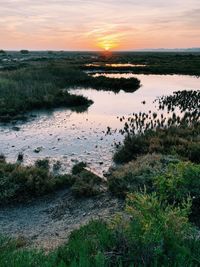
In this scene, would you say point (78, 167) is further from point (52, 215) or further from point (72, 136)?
point (72, 136)

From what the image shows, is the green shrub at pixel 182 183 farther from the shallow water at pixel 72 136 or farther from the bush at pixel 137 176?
the shallow water at pixel 72 136

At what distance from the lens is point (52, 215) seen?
1082 centimetres

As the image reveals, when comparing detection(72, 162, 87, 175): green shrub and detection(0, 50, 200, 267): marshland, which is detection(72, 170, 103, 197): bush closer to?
detection(0, 50, 200, 267): marshland

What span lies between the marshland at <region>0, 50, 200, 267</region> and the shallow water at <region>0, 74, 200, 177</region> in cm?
5

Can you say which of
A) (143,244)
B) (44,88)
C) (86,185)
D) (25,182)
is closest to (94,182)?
(86,185)

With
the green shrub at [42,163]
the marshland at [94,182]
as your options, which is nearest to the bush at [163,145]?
the marshland at [94,182]

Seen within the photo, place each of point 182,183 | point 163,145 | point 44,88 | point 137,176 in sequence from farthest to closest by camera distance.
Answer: point 44,88 < point 163,145 < point 137,176 < point 182,183

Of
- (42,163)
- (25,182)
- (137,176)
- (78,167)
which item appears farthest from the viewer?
(42,163)

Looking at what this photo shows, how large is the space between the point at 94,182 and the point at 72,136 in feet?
27.8

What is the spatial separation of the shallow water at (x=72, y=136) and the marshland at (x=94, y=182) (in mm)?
48

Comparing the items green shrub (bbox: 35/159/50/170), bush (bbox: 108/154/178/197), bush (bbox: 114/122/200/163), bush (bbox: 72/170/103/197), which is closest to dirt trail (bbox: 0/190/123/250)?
bush (bbox: 72/170/103/197)

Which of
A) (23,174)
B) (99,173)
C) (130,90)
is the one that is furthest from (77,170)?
(130,90)

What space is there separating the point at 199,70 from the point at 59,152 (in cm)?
5117

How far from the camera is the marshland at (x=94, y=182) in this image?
5.52 m
